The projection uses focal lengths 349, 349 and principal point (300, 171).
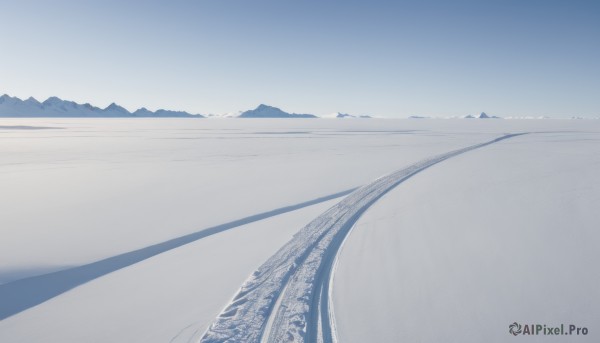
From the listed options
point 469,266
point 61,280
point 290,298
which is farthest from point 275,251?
point 61,280

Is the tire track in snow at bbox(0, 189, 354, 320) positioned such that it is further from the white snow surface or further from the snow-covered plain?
the white snow surface

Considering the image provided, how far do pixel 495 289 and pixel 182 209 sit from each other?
779cm

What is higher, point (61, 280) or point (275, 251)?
point (275, 251)

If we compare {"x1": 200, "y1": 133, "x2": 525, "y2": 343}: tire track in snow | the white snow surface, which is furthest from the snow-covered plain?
{"x1": 200, "y1": 133, "x2": 525, "y2": 343}: tire track in snow

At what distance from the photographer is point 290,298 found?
483 centimetres

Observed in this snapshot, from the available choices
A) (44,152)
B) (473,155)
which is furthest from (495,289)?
(44,152)

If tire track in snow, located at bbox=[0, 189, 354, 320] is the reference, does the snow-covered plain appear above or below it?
above

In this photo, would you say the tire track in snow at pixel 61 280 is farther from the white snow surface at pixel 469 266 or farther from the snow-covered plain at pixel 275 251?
the white snow surface at pixel 469 266

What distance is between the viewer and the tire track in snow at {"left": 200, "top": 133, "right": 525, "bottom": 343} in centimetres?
409

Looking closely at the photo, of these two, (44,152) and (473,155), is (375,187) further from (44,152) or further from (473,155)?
(44,152)

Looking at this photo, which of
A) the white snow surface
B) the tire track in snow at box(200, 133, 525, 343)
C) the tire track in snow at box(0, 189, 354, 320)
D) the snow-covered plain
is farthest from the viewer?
the tire track in snow at box(0, 189, 354, 320)

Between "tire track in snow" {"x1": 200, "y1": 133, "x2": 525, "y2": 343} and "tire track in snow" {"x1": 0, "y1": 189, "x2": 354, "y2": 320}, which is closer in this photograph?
"tire track in snow" {"x1": 200, "y1": 133, "x2": 525, "y2": 343}

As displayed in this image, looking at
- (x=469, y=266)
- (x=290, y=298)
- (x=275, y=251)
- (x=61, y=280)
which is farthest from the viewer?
(x=275, y=251)

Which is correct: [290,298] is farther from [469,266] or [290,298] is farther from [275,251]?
[469,266]
